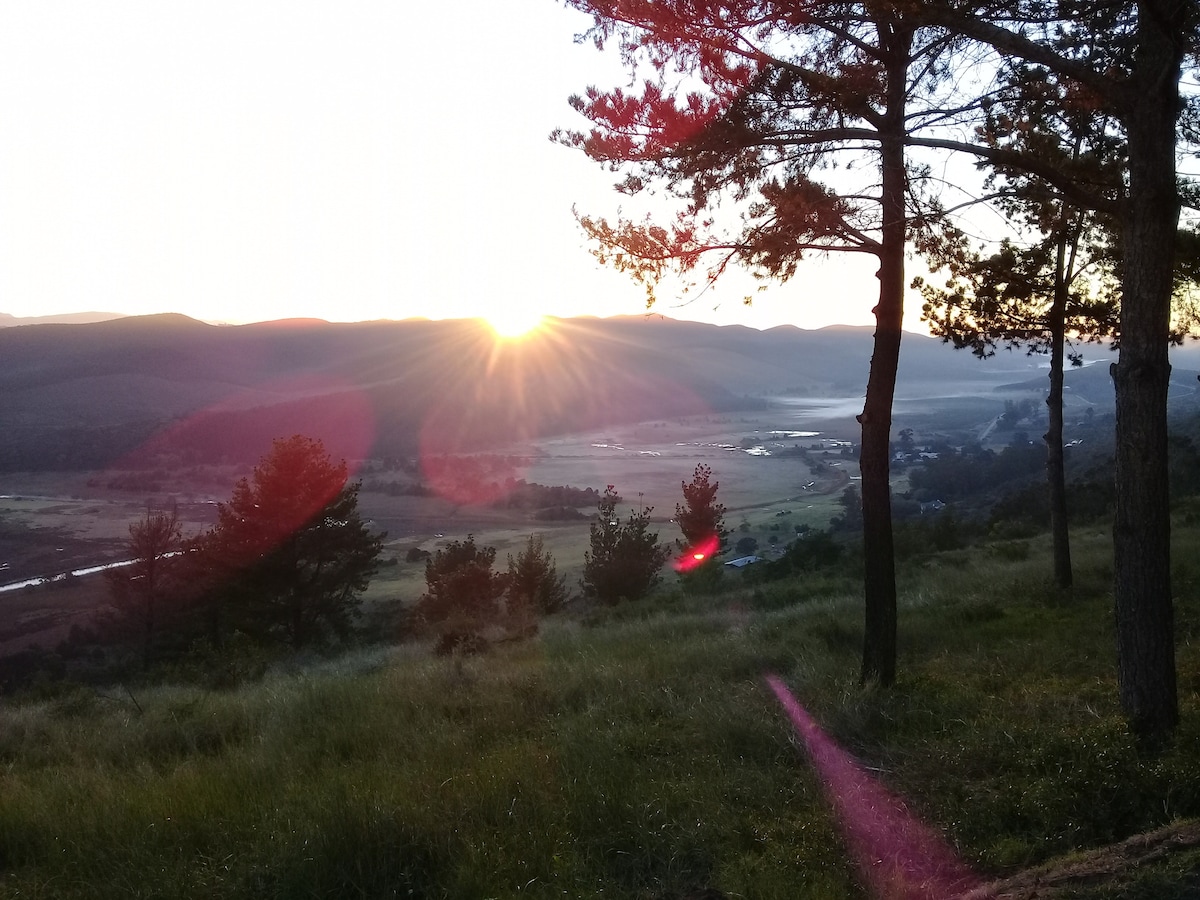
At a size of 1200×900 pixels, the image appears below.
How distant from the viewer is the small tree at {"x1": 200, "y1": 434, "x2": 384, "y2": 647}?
20.6 meters

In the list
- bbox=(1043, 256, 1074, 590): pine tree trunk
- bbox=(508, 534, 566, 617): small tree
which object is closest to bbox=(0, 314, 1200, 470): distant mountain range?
bbox=(508, 534, 566, 617): small tree

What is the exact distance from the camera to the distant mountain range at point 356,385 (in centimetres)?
7756

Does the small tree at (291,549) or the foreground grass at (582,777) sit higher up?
the foreground grass at (582,777)

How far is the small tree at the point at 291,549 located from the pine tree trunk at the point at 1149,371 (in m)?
19.0

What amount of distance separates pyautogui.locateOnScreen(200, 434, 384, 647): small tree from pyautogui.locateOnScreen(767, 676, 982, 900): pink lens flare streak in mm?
18171

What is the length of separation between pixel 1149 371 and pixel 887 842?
9.72 feet

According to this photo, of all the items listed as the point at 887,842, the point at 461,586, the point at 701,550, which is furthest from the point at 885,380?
the point at 701,550

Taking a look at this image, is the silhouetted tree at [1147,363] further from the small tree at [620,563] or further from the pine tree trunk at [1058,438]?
the small tree at [620,563]

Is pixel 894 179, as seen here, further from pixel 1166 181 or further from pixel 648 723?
pixel 648 723

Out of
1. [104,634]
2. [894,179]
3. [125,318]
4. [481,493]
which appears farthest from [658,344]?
[894,179]

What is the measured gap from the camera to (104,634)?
974 inches

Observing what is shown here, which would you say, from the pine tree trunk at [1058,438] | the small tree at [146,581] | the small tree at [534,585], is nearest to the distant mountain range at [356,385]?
the small tree at [146,581]

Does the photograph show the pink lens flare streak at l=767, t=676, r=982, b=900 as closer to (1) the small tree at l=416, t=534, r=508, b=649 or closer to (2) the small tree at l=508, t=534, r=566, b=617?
(1) the small tree at l=416, t=534, r=508, b=649

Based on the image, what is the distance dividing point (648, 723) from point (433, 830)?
194 cm
